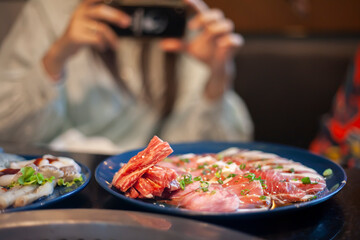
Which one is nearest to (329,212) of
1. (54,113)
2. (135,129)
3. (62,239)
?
(62,239)

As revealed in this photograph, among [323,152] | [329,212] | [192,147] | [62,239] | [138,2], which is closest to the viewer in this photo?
[62,239]

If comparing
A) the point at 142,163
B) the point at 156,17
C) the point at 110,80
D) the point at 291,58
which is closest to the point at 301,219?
the point at 142,163

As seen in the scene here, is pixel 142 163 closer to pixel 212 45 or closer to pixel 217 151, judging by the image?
pixel 217 151

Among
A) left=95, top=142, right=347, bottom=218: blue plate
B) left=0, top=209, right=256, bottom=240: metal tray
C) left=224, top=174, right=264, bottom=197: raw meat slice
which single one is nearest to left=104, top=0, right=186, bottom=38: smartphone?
left=95, top=142, right=347, bottom=218: blue plate

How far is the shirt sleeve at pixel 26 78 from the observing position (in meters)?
2.00

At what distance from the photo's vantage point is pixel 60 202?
717 mm

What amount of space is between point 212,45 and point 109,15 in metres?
0.59

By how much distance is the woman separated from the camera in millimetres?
2041

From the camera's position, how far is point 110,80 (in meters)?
2.46

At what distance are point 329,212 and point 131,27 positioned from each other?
1.60m

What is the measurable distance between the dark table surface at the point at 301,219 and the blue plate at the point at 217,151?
0.10 ft

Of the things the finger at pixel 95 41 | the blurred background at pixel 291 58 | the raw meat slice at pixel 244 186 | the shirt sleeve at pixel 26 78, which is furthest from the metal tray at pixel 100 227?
the blurred background at pixel 291 58

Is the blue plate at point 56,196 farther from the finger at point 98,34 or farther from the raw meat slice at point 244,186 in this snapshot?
the finger at point 98,34

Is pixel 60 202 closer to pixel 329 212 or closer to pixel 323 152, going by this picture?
pixel 329 212
